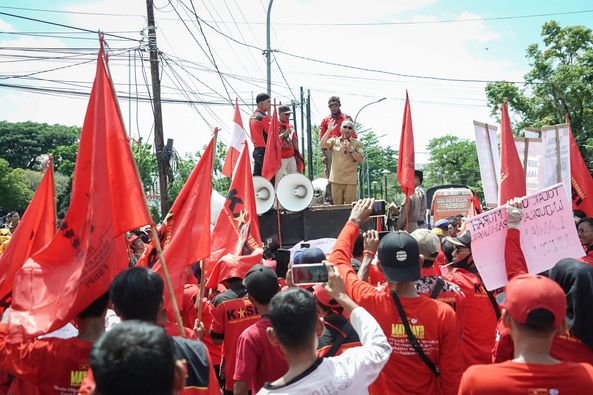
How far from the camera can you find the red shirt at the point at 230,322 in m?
4.38

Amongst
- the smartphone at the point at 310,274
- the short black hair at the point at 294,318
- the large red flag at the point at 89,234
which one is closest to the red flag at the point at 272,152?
the large red flag at the point at 89,234

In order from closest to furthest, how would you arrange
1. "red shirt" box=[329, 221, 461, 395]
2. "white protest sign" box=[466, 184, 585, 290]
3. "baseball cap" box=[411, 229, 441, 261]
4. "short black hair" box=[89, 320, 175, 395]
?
"short black hair" box=[89, 320, 175, 395] < "red shirt" box=[329, 221, 461, 395] < "white protest sign" box=[466, 184, 585, 290] < "baseball cap" box=[411, 229, 441, 261]

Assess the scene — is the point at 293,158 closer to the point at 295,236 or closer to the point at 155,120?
the point at 295,236

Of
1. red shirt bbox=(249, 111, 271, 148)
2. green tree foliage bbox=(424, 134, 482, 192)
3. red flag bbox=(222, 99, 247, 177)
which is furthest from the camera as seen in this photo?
green tree foliage bbox=(424, 134, 482, 192)

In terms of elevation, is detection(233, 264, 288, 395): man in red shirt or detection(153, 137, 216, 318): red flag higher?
detection(153, 137, 216, 318): red flag

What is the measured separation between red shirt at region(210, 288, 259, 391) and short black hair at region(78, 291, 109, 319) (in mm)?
1368

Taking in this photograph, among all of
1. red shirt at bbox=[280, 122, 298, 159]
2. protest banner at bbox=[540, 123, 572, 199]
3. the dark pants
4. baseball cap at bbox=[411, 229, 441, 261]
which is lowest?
A: baseball cap at bbox=[411, 229, 441, 261]

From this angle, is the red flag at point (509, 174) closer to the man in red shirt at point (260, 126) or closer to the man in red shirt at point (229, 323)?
the man in red shirt at point (229, 323)

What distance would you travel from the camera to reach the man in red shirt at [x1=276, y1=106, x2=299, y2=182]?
11.9m

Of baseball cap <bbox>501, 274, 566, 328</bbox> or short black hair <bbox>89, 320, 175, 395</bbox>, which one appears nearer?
short black hair <bbox>89, 320, 175, 395</bbox>

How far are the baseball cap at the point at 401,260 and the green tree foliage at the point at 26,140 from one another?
3200 inches

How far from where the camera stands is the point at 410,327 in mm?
3221

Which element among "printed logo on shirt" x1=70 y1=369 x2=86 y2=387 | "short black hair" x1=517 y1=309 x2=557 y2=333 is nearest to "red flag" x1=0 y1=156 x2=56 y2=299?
"printed logo on shirt" x1=70 y1=369 x2=86 y2=387

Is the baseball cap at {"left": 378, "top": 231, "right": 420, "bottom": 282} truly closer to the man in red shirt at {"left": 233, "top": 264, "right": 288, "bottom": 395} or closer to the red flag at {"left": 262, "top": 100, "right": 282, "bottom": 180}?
the man in red shirt at {"left": 233, "top": 264, "right": 288, "bottom": 395}
